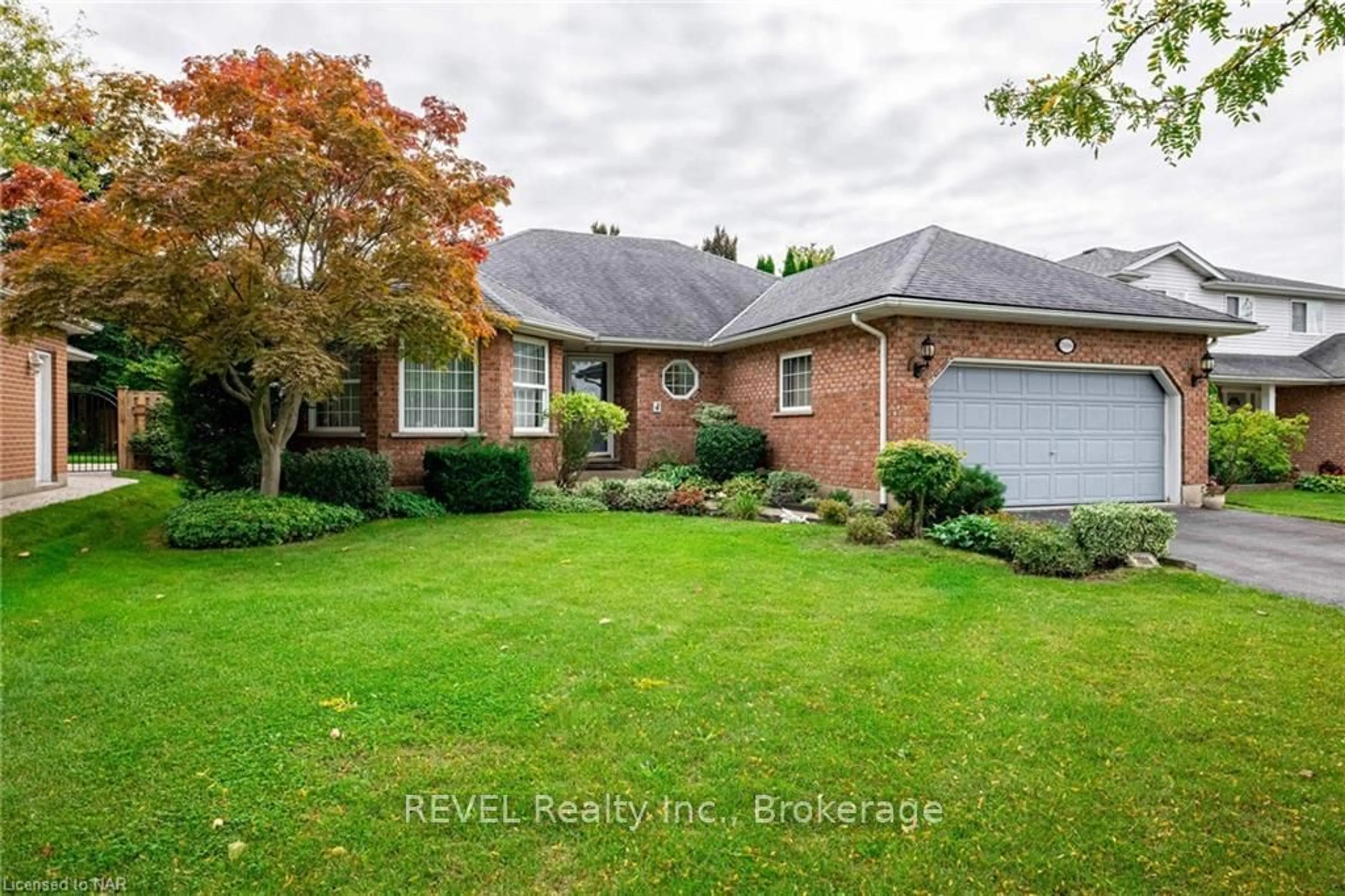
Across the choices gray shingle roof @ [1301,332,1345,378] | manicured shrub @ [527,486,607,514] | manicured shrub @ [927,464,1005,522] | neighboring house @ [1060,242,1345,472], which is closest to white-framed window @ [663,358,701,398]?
manicured shrub @ [527,486,607,514]

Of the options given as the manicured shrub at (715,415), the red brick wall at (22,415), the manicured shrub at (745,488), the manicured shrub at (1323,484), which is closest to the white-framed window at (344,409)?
the red brick wall at (22,415)

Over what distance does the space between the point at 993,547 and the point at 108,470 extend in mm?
18871

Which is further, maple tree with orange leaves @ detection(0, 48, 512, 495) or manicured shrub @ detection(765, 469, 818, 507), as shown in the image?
manicured shrub @ detection(765, 469, 818, 507)

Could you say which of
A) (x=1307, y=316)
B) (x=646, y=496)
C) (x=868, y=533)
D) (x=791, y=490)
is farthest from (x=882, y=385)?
(x=1307, y=316)

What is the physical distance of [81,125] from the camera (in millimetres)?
8867

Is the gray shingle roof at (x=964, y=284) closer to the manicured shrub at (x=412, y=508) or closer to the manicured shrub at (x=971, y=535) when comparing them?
the manicured shrub at (x=971, y=535)

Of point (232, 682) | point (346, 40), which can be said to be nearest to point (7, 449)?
point (346, 40)

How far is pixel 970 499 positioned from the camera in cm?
994

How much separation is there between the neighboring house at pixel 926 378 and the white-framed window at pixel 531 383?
1.3 inches

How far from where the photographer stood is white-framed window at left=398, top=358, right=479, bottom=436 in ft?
41.1

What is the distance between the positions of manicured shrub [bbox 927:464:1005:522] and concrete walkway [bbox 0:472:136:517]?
12172mm

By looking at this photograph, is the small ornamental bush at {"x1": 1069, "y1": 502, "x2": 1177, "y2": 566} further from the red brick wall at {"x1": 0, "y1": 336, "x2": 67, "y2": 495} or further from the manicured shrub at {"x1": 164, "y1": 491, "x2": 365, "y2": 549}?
the red brick wall at {"x1": 0, "y1": 336, "x2": 67, "y2": 495}

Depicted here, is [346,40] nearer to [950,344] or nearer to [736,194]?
[950,344]

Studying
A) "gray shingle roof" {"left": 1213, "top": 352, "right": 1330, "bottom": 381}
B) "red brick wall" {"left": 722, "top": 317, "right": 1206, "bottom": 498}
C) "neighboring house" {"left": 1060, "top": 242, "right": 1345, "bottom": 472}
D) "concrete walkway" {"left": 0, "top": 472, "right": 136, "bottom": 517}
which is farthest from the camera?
"neighboring house" {"left": 1060, "top": 242, "right": 1345, "bottom": 472}
